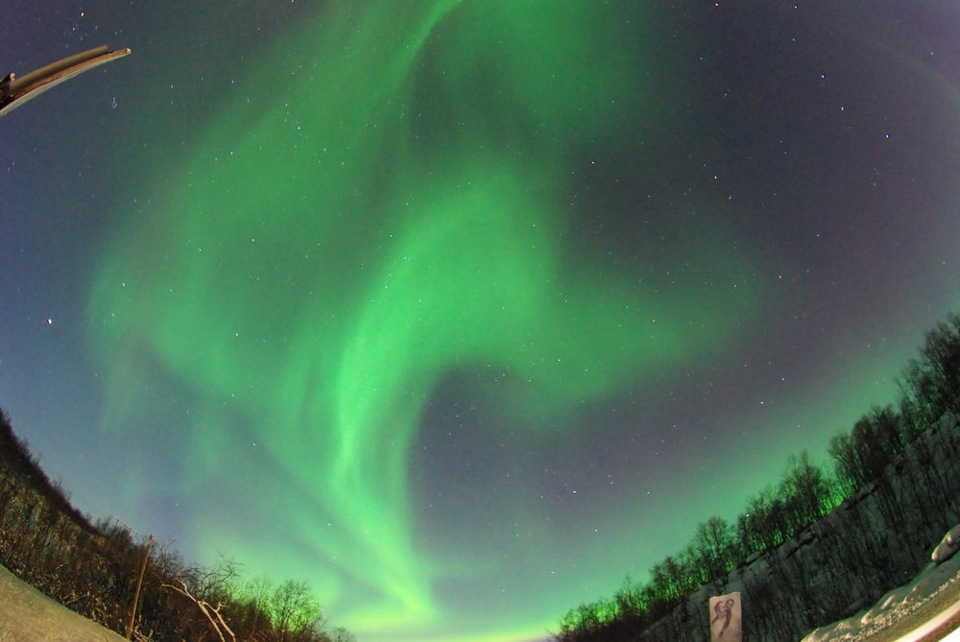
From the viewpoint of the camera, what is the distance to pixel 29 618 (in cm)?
314

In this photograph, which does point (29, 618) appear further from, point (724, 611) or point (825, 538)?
point (825, 538)

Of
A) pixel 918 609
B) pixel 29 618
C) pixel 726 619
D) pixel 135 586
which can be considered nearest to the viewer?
pixel 918 609

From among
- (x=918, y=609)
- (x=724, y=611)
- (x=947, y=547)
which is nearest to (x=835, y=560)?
(x=724, y=611)

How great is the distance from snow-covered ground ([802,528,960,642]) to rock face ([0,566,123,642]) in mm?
4123

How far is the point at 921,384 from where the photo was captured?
89.9 ft

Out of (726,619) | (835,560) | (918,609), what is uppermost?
(835,560)

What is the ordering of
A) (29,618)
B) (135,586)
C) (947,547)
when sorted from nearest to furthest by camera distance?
(947,547)
(29,618)
(135,586)

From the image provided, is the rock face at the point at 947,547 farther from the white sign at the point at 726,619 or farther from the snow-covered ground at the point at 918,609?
the white sign at the point at 726,619

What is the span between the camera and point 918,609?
1404 mm

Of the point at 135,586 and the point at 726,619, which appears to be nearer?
the point at 726,619

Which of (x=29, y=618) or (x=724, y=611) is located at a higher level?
(x=29, y=618)

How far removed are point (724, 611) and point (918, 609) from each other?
3.17m

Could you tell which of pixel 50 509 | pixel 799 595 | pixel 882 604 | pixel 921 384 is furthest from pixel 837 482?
pixel 50 509

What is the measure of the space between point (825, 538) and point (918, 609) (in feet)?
156
